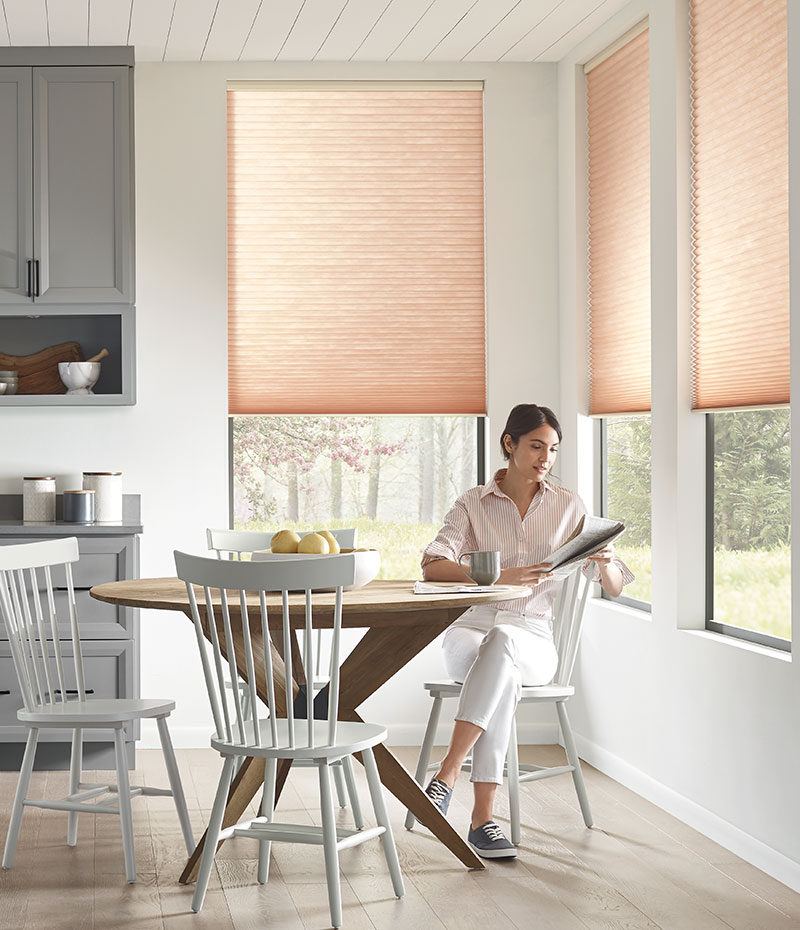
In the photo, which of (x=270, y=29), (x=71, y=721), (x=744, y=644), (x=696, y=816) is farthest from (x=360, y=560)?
(x=270, y=29)

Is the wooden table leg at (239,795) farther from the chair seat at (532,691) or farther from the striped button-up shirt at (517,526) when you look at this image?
the striped button-up shirt at (517,526)

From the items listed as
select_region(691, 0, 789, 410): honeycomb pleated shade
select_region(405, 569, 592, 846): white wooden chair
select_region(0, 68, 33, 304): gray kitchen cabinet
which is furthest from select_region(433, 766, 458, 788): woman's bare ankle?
select_region(0, 68, 33, 304): gray kitchen cabinet

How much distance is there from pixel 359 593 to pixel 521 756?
69.2 inches

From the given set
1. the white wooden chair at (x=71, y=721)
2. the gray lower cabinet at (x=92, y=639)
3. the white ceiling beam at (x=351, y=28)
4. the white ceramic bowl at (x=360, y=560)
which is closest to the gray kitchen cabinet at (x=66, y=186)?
the white ceiling beam at (x=351, y=28)

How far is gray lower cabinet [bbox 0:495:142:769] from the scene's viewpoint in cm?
448

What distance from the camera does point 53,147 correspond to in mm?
4684

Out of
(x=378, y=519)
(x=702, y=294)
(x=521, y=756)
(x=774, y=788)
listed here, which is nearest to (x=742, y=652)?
(x=774, y=788)

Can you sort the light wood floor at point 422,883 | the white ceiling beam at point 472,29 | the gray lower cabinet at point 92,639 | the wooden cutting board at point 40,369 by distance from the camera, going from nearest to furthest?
the light wood floor at point 422,883, the white ceiling beam at point 472,29, the gray lower cabinet at point 92,639, the wooden cutting board at point 40,369

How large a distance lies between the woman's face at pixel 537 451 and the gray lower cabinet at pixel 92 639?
1493 millimetres

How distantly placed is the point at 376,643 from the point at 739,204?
5.42ft

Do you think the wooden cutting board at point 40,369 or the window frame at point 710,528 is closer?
the window frame at point 710,528

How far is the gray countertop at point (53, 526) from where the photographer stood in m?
Result: 4.52

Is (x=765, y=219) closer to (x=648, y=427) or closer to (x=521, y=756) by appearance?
(x=648, y=427)

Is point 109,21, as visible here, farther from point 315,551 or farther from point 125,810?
point 125,810
